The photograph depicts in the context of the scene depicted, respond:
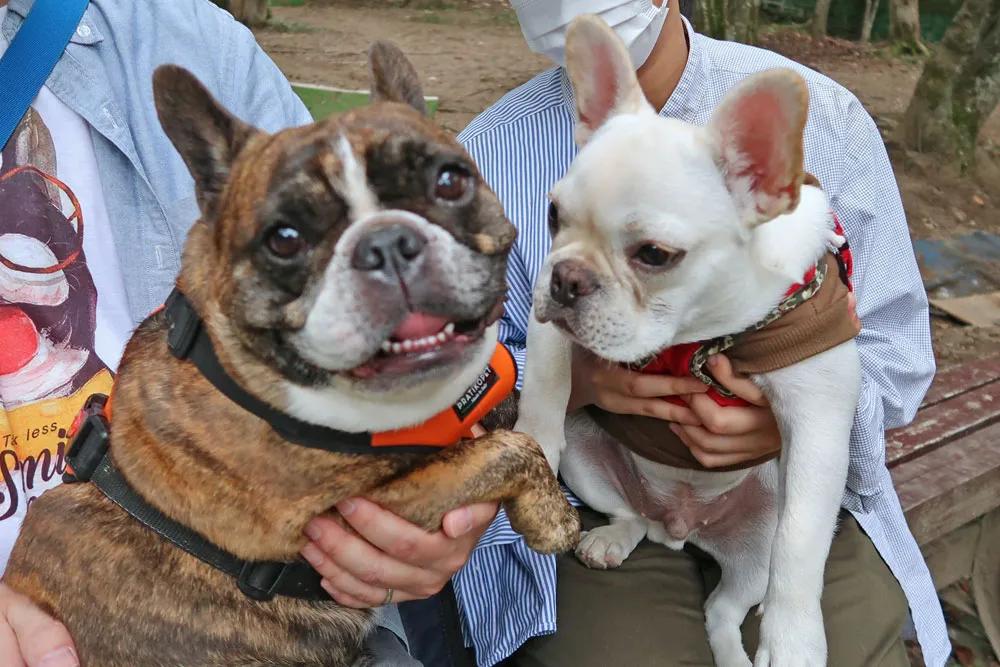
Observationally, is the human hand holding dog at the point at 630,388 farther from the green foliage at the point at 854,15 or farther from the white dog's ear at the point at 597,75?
the green foliage at the point at 854,15

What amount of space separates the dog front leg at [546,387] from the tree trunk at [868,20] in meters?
17.6

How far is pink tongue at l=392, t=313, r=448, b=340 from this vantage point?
1470mm

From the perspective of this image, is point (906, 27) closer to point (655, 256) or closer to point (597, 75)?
point (597, 75)

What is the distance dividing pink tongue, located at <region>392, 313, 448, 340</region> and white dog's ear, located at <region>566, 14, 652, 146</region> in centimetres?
76

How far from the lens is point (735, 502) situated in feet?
7.60

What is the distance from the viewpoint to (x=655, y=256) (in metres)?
1.76

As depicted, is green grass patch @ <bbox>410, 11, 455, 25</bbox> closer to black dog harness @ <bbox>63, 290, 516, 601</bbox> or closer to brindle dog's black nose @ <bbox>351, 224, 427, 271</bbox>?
black dog harness @ <bbox>63, 290, 516, 601</bbox>

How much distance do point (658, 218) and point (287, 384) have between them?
83 cm

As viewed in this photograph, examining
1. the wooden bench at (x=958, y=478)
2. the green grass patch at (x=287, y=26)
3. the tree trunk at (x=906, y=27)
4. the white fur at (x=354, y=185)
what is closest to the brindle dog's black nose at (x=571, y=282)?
the white fur at (x=354, y=185)

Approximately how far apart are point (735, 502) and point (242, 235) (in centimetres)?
153

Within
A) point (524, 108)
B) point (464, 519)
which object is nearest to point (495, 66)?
point (524, 108)

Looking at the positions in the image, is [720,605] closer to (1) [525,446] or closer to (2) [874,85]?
(1) [525,446]

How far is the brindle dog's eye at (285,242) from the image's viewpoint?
150 centimetres

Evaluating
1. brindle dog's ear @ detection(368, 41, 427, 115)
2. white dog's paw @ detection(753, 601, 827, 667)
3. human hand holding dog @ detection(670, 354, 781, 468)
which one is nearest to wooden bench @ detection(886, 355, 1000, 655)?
human hand holding dog @ detection(670, 354, 781, 468)
